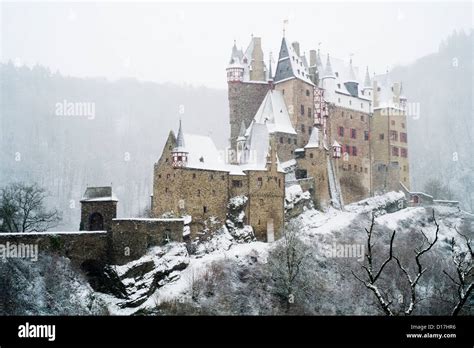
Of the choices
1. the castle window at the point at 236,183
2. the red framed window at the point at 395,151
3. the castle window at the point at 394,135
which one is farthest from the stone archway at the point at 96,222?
the castle window at the point at 394,135

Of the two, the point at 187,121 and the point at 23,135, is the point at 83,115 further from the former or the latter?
the point at 187,121

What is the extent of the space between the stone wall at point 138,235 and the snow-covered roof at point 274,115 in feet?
18.0

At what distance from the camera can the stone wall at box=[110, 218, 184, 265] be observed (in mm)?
15570

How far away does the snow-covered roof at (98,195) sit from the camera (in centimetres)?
1596

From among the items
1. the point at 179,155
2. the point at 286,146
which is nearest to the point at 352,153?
the point at 286,146

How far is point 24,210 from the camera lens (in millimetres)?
17047

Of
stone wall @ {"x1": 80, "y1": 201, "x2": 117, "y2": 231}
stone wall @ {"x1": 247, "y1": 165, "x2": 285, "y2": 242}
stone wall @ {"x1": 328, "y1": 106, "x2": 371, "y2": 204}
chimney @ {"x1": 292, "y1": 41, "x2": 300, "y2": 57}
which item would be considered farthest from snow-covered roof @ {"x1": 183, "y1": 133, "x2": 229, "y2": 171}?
chimney @ {"x1": 292, "y1": 41, "x2": 300, "y2": 57}

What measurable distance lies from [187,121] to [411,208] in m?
9.80

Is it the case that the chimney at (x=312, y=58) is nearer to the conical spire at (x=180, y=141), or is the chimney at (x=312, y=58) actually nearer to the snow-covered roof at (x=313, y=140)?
the snow-covered roof at (x=313, y=140)

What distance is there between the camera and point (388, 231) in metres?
19.7

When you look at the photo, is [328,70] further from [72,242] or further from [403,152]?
[72,242]

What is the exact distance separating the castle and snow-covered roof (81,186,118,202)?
150 cm

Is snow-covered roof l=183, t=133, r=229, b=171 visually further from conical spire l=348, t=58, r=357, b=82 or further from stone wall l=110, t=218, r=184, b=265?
conical spire l=348, t=58, r=357, b=82
